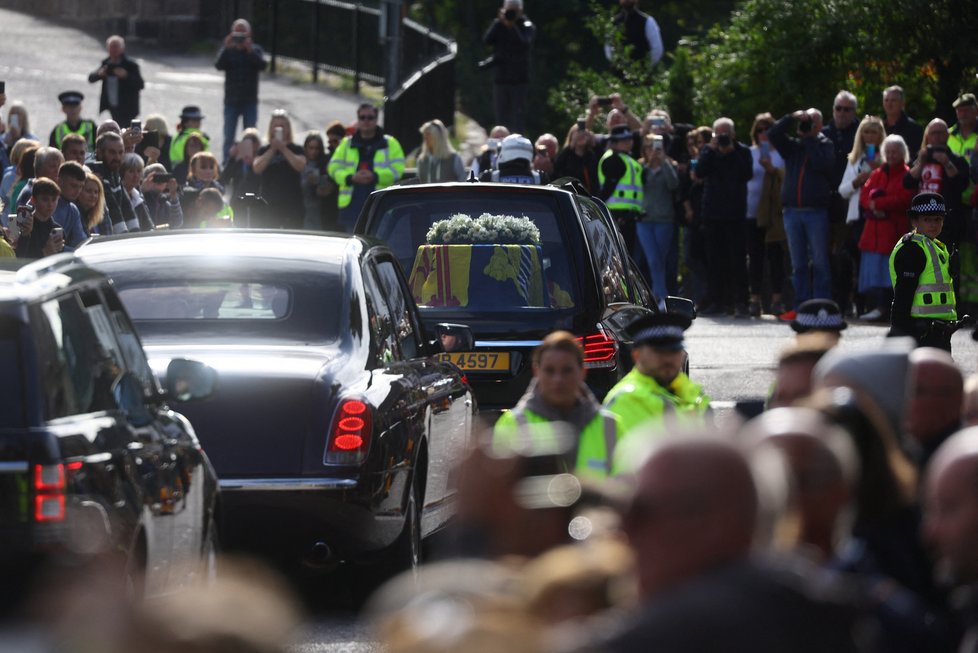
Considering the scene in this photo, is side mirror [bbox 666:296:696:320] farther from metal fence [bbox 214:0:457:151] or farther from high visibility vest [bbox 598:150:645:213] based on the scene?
metal fence [bbox 214:0:457:151]

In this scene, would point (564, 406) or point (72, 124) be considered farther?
point (72, 124)

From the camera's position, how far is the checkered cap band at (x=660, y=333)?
847 centimetres

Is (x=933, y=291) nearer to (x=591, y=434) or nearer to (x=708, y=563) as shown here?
(x=591, y=434)

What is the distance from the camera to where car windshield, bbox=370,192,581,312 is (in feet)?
43.0

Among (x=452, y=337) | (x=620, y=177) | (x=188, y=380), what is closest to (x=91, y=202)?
(x=452, y=337)

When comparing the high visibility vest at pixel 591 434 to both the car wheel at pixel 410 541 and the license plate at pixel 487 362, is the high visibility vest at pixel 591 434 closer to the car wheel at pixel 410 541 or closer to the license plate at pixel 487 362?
the car wheel at pixel 410 541

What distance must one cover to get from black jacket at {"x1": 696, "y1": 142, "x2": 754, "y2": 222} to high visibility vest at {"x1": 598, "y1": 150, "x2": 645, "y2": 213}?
643 mm

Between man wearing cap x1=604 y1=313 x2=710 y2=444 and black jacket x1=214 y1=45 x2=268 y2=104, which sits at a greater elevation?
black jacket x1=214 y1=45 x2=268 y2=104

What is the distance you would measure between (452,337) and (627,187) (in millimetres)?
12794

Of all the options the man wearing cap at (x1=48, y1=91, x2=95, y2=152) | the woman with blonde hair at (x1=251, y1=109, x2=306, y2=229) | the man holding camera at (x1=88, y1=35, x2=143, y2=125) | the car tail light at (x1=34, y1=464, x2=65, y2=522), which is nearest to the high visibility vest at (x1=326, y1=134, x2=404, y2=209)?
the woman with blonde hair at (x1=251, y1=109, x2=306, y2=229)

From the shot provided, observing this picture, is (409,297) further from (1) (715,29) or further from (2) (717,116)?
(1) (715,29)

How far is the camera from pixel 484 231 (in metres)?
13.5

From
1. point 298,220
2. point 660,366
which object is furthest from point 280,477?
point 298,220

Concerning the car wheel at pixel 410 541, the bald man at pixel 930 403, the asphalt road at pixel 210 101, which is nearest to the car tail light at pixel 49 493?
the bald man at pixel 930 403
